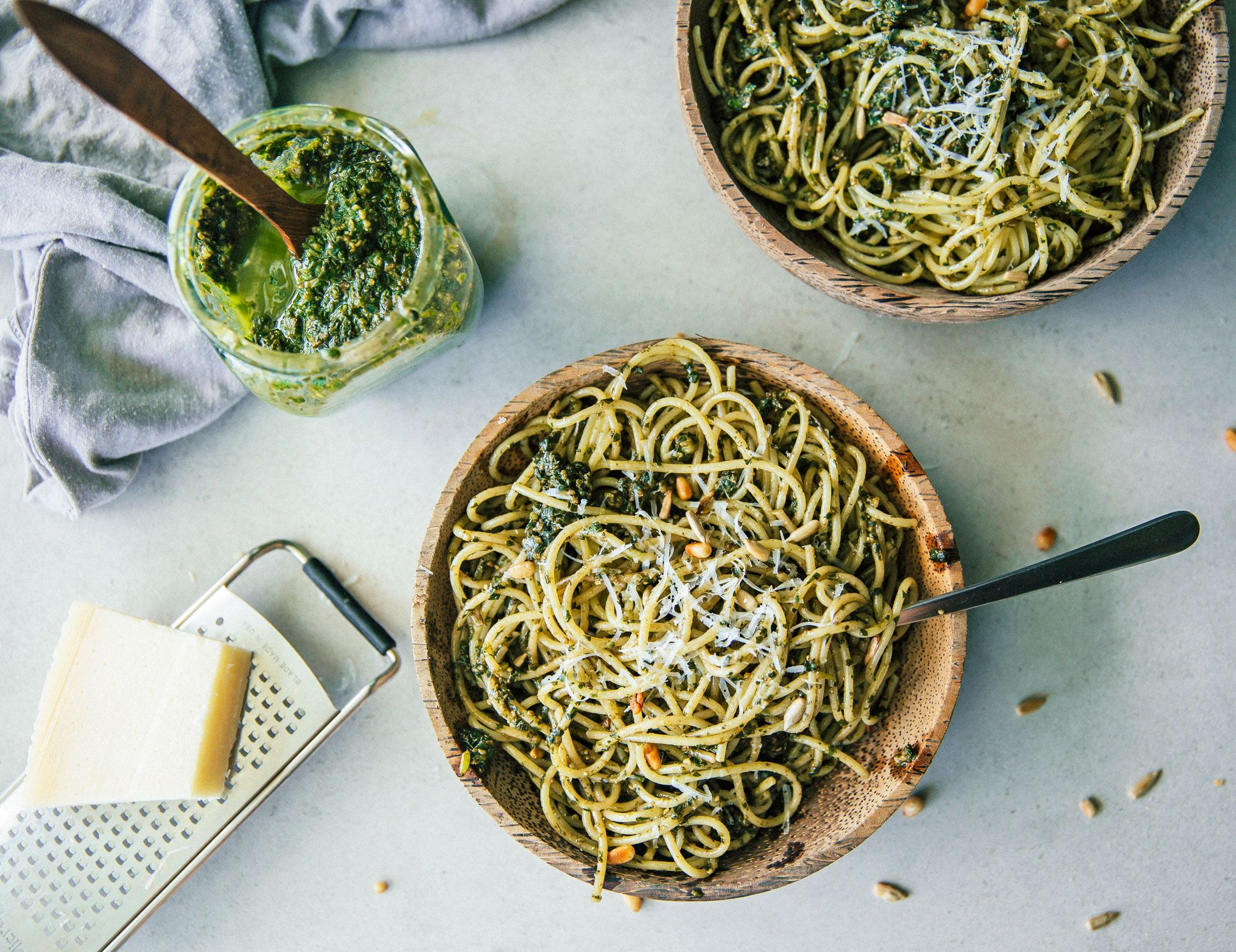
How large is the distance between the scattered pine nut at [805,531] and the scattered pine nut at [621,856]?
78cm

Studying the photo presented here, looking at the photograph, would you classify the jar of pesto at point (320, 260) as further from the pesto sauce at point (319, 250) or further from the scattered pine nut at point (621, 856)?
the scattered pine nut at point (621, 856)

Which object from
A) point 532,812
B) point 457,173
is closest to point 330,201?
point 457,173

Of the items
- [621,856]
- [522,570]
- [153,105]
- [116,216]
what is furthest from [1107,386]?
[116,216]

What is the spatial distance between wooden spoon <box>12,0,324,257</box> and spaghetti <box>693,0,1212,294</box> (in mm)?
1041

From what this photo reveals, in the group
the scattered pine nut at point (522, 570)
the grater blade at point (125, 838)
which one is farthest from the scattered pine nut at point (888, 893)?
the grater blade at point (125, 838)

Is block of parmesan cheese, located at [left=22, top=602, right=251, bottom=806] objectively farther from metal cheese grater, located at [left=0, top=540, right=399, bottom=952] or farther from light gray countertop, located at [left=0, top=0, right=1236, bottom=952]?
light gray countertop, located at [left=0, top=0, right=1236, bottom=952]

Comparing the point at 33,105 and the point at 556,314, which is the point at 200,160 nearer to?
the point at 556,314

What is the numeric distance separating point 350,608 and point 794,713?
1183mm

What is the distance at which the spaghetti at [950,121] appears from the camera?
2.01m

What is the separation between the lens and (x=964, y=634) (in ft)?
6.07

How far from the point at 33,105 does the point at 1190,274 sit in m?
3.17

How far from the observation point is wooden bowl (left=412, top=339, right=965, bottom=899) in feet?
6.15

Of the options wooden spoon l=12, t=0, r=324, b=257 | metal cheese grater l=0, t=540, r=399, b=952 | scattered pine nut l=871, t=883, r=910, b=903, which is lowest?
scattered pine nut l=871, t=883, r=910, b=903

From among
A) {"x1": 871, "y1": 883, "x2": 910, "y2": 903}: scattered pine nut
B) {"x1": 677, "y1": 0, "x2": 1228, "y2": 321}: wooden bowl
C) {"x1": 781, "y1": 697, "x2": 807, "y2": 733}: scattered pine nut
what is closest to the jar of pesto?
{"x1": 677, "y1": 0, "x2": 1228, "y2": 321}: wooden bowl
